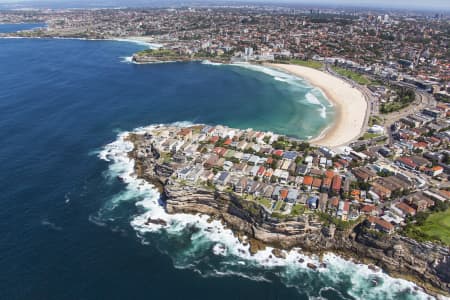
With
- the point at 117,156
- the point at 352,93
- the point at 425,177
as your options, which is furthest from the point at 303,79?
the point at 117,156

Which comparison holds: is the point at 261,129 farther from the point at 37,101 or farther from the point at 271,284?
the point at 37,101

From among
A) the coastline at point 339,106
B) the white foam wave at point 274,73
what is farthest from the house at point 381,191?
the white foam wave at point 274,73

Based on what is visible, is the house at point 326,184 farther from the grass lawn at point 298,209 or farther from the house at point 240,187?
the house at point 240,187

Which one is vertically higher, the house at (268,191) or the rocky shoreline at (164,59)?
the rocky shoreline at (164,59)

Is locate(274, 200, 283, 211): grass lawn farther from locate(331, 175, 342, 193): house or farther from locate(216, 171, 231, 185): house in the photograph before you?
locate(331, 175, 342, 193): house

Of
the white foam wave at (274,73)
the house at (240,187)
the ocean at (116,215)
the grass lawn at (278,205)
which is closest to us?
the ocean at (116,215)

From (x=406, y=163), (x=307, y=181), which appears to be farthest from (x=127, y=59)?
(x=406, y=163)

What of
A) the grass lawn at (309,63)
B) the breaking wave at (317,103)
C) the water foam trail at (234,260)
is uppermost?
the grass lawn at (309,63)
